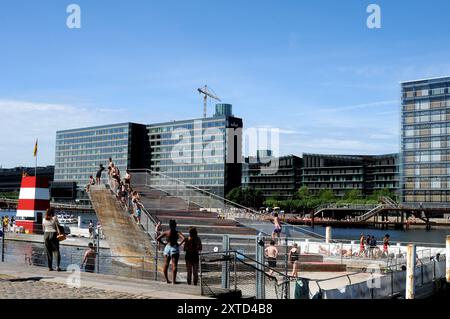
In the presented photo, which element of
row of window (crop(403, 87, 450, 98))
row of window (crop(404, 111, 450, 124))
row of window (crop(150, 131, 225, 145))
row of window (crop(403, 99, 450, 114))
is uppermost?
row of window (crop(403, 87, 450, 98))

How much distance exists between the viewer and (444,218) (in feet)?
436

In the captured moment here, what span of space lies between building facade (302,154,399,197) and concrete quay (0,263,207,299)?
514 feet

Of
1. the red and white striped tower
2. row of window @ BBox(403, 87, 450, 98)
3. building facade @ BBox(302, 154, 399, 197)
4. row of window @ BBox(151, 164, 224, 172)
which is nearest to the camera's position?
the red and white striped tower

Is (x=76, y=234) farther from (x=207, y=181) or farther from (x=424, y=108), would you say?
(x=207, y=181)

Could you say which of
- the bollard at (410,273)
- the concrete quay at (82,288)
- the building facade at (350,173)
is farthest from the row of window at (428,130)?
the concrete quay at (82,288)

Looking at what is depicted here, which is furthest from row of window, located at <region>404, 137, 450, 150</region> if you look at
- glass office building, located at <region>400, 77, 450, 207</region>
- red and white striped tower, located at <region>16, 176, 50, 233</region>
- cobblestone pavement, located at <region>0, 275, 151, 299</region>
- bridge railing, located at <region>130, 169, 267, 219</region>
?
cobblestone pavement, located at <region>0, 275, 151, 299</region>

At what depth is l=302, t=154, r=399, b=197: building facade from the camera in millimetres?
169163

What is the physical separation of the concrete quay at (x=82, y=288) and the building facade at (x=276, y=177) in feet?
562

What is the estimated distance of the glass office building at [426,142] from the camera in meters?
134

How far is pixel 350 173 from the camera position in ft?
571

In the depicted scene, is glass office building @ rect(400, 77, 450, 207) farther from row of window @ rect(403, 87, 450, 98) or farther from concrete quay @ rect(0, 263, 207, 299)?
concrete quay @ rect(0, 263, 207, 299)

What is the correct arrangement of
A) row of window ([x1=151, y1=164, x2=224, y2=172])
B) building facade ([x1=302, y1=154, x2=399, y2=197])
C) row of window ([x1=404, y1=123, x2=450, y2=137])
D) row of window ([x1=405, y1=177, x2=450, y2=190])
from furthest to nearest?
row of window ([x1=151, y1=164, x2=224, y2=172]), building facade ([x1=302, y1=154, x2=399, y2=197]), row of window ([x1=405, y1=177, x2=450, y2=190]), row of window ([x1=404, y1=123, x2=450, y2=137])
